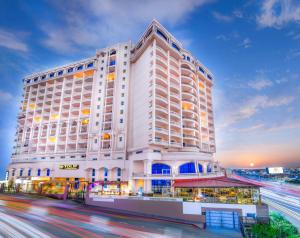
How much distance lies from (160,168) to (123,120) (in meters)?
20.3

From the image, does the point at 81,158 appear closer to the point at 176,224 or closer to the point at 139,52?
the point at 139,52

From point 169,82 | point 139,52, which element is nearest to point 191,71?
point 169,82

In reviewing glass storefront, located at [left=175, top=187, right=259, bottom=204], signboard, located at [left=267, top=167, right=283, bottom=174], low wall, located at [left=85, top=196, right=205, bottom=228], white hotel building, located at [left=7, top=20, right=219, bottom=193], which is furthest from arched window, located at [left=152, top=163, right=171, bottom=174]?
signboard, located at [left=267, top=167, right=283, bottom=174]

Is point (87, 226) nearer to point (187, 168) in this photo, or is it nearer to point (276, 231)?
point (276, 231)

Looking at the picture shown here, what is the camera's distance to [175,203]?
31391 millimetres

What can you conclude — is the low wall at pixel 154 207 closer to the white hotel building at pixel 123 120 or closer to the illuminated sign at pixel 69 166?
the white hotel building at pixel 123 120

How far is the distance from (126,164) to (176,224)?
1143 inches

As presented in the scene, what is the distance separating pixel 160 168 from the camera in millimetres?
49344

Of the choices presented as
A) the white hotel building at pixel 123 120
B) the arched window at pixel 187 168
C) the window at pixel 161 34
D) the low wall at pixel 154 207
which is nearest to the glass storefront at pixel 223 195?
the low wall at pixel 154 207

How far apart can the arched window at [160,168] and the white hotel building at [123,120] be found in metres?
0.25

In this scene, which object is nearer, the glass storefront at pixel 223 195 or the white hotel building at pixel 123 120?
the glass storefront at pixel 223 195

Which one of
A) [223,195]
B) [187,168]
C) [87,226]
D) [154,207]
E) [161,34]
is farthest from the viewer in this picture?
[161,34]

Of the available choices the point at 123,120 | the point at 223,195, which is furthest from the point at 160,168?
the point at 223,195

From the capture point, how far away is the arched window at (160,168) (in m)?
48.7
